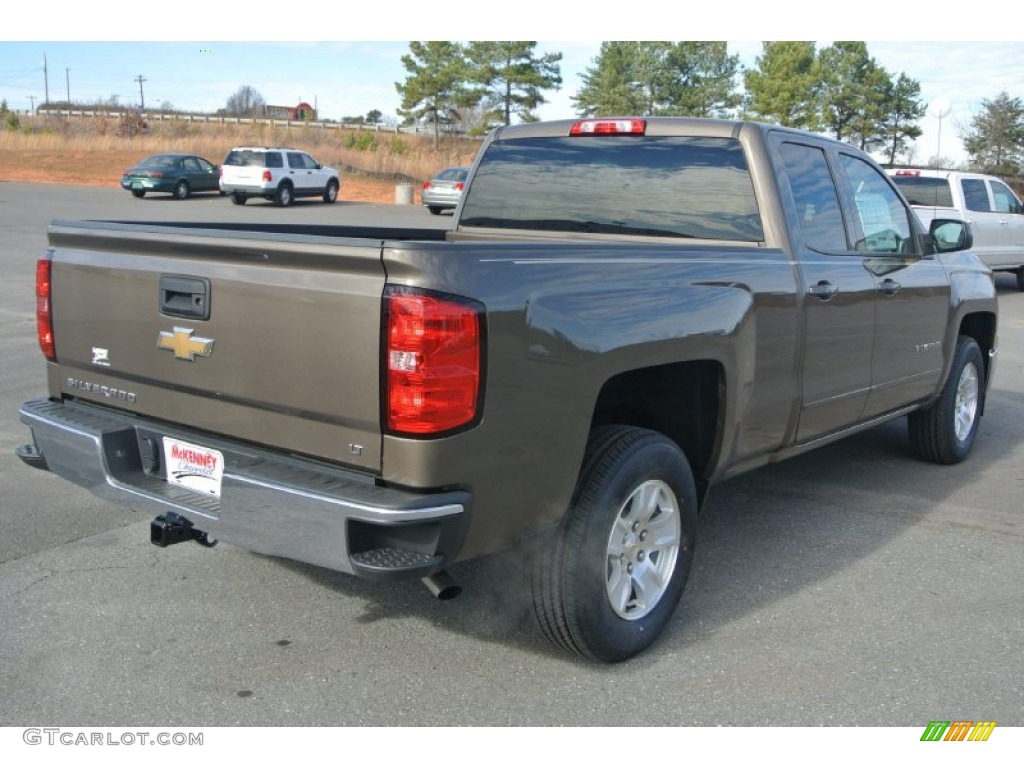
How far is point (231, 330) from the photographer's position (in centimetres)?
321

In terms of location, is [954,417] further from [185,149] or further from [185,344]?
[185,149]

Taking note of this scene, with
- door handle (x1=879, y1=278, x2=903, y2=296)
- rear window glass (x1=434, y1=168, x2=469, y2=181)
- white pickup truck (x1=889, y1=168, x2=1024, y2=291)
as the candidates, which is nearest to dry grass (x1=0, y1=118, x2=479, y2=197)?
rear window glass (x1=434, y1=168, x2=469, y2=181)

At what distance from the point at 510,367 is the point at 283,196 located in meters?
31.3

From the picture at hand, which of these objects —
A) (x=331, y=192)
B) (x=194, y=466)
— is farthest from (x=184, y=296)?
(x=331, y=192)

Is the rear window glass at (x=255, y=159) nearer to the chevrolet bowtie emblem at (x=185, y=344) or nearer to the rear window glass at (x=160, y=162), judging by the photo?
the rear window glass at (x=160, y=162)

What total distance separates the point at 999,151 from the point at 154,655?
56.1 metres

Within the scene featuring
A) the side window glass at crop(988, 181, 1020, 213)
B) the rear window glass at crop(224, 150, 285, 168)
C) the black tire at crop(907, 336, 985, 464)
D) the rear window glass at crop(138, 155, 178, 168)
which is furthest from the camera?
the rear window glass at crop(138, 155, 178, 168)

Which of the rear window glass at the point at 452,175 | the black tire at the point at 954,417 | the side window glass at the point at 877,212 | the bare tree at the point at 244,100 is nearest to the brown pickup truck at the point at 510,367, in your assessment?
the side window glass at the point at 877,212

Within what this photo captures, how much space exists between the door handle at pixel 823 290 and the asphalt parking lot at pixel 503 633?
1.20 m

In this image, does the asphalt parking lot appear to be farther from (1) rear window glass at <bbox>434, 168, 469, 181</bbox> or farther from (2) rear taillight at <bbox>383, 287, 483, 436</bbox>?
(1) rear window glass at <bbox>434, 168, 469, 181</bbox>

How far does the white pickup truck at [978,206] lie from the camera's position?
14.9 m

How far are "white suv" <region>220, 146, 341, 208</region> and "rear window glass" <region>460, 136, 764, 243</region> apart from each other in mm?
28212

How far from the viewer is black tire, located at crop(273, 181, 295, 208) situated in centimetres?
3244

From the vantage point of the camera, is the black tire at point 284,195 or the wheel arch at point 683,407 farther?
the black tire at point 284,195
